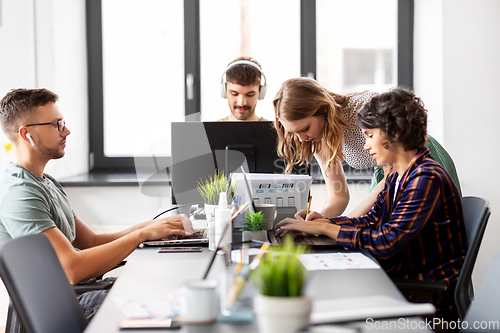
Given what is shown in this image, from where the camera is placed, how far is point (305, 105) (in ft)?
5.80

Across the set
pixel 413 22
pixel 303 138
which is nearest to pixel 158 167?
pixel 303 138

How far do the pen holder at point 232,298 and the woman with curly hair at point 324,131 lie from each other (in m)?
0.81

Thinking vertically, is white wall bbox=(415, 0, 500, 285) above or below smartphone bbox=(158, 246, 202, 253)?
above

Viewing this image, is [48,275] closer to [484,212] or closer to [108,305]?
Answer: [108,305]

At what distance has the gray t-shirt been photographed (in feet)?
4.43

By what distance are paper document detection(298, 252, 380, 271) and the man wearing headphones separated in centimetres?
135

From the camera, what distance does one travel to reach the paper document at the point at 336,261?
1143mm

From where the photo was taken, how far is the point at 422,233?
136 cm

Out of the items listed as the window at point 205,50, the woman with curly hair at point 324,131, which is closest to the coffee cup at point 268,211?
the woman with curly hair at point 324,131

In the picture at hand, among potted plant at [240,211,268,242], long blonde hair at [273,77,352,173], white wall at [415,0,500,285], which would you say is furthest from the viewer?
white wall at [415,0,500,285]

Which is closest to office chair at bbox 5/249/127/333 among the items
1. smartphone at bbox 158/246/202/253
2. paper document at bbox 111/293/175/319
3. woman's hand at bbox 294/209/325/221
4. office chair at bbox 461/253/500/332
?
smartphone at bbox 158/246/202/253

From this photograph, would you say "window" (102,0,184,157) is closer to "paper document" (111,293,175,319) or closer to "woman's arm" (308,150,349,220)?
"woman's arm" (308,150,349,220)

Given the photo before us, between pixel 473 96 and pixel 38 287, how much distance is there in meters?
2.72

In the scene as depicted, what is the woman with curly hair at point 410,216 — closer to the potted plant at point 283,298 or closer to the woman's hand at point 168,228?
the woman's hand at point 168,228
